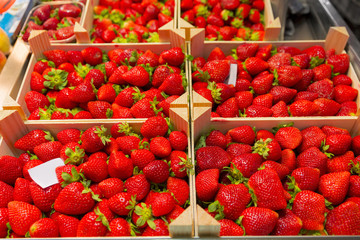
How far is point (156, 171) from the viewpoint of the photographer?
4.47 ft

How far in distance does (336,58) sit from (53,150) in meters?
1.88

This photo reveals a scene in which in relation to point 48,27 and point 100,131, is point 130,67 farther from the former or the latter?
point 48,27

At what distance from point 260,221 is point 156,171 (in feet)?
1.64

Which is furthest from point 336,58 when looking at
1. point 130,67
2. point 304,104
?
point 130,67

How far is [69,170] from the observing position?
1412 mm

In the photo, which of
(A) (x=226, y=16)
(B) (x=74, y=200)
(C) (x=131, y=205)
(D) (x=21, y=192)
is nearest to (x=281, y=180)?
(C) (x=131, y=205)

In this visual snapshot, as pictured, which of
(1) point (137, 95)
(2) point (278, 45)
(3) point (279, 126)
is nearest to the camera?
(3) point (279, 126)

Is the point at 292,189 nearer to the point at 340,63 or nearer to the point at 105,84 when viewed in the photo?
the point at 340,63

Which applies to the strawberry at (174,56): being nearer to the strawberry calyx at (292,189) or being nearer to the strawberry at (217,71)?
the strawberry at (217,71)

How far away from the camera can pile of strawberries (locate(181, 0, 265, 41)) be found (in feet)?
8.07

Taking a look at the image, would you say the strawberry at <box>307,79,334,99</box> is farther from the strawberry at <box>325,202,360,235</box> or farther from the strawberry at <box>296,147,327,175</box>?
the strawberry at <box>325,202,360,235</box>

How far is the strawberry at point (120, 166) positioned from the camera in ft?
4.50

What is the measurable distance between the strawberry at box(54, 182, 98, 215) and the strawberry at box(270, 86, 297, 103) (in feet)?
3.94

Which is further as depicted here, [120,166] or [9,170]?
[9,170]
